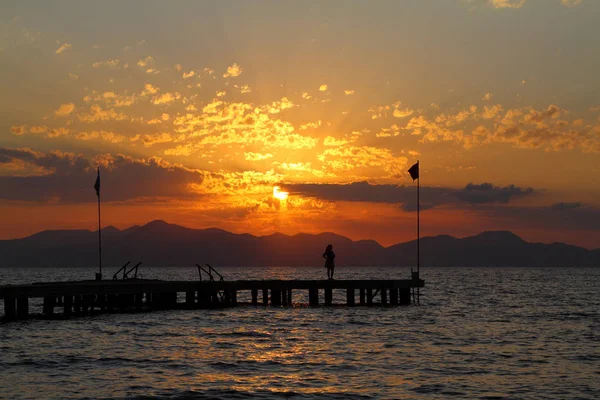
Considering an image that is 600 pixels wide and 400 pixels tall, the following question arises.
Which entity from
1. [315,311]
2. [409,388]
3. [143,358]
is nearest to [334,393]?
[409,388]

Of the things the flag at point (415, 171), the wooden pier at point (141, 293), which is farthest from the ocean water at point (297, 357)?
the flag at point (415, 171)

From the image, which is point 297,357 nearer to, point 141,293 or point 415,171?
point 141,293

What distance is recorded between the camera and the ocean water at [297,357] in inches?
877

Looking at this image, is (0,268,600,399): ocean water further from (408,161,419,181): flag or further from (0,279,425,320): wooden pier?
(408,161,419,181): flag

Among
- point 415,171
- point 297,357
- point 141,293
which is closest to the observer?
point 297,357

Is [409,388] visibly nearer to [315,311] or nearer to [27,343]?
[27,343]

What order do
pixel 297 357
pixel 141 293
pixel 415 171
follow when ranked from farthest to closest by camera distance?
1. pixel 415 171
2. pixel 141 293
3. pixel 297 357

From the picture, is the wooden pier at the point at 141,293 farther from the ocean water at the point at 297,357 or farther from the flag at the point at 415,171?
the flag at the point at 415,171

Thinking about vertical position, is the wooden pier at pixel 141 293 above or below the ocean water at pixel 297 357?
above


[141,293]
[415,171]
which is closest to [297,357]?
[141,293]

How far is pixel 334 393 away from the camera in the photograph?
70.8ft

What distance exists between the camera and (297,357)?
28.9 m

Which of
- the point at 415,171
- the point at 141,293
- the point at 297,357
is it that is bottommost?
the point at 297,357

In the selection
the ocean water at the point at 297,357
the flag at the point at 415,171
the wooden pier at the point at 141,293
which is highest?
the flag at the point at 415,171
